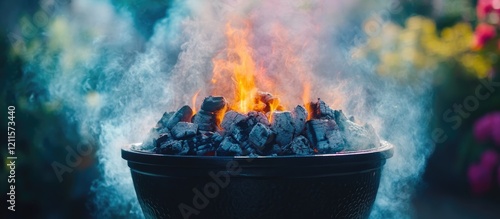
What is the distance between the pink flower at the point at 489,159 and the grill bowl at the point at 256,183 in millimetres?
1432

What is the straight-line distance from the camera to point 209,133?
6.92 feet

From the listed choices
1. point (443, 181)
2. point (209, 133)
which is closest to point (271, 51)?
point (209, 133)

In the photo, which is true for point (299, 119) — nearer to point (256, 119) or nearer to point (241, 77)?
point (256, 119)

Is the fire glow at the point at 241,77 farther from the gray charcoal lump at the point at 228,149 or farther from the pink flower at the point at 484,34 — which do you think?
the pink flower at the point at 484,34

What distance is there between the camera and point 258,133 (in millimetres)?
2020

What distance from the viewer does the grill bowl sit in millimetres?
1839

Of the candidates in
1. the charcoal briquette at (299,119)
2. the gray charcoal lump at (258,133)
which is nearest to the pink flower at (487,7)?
the gray charcoal lump at (258,133)

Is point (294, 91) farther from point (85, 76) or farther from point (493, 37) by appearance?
point (85, 76)

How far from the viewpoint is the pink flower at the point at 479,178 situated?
317cm

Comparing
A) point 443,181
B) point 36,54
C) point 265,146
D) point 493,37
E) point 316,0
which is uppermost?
point 36,54

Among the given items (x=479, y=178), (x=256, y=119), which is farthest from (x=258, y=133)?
(x=479, y=178)

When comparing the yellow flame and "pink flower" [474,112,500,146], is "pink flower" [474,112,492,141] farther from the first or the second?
the yellow flame

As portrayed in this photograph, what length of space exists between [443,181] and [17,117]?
2919mm

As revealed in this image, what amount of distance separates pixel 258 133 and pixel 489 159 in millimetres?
1808
